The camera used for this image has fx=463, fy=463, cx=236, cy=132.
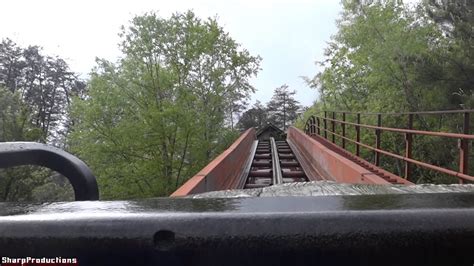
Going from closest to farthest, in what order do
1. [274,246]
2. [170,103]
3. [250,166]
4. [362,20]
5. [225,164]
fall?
1. [274,246]
2. [225,164]
3. [250,166]
4. [170,103]
5. [362,20]

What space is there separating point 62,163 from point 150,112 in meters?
21.4

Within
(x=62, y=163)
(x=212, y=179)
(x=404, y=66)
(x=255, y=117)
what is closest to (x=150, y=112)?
(x=404, y=66)

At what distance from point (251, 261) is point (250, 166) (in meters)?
12.0

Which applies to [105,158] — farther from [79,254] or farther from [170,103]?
[79,254]

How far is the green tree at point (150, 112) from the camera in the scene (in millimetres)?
23062

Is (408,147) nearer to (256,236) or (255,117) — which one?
(256,236)

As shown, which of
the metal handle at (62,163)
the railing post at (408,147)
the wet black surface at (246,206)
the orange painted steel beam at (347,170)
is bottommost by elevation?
the orange painted steel beam at (347,170)

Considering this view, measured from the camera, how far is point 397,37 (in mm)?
22141

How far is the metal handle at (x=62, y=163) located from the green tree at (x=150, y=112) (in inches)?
816

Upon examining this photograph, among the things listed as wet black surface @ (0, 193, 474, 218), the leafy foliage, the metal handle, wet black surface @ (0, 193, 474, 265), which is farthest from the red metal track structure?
the leafy foliage

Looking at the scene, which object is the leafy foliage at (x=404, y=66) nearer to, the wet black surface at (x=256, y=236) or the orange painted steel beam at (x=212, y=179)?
the orange painted steel beam at (x=212, y=179)

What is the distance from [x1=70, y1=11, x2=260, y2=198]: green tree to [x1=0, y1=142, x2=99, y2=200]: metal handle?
68.0ft

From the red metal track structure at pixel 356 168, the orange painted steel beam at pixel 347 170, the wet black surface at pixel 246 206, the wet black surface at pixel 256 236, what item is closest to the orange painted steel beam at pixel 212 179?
the red metal track structure at pixel 356 168

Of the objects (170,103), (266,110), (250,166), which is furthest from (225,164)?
(266,110)
